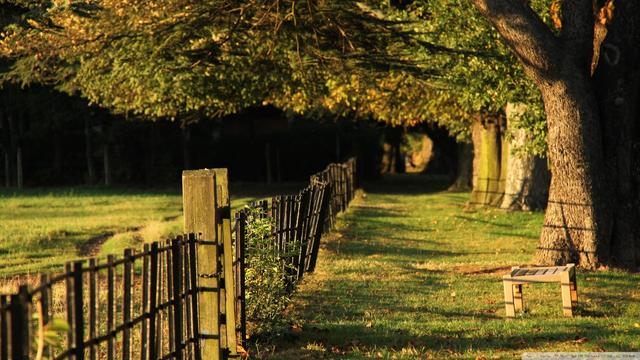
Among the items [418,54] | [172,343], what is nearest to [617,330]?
A: [172,343]

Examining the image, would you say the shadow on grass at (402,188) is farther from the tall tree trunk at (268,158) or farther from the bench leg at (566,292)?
the bench leg at (566,292)

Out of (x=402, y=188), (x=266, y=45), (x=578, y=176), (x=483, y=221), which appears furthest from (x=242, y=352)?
(x=402, y=188)

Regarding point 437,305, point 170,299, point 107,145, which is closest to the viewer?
point 170,299

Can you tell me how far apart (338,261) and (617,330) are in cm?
788

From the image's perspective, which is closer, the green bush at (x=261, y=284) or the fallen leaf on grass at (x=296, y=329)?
the green bush at (x=261, y=284)

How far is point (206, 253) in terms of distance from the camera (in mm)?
9562

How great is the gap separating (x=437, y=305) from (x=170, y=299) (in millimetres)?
6654

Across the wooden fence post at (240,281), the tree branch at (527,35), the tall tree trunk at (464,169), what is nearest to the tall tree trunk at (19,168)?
the tall tree trunk at (464,169)

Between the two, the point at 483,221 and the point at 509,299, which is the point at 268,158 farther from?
the point at 509,299

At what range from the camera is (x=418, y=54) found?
82.4 ft

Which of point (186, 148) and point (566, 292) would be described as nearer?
point (566, 292)

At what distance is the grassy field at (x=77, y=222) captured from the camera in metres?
21.4

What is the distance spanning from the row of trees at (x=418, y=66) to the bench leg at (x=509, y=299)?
15.0ft

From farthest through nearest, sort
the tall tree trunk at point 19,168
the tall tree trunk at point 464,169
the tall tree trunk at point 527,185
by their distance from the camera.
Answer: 1. the tall tree trunk at point 19,168
2. the tall tree trunk at point 464,169
3. the tall tree trunk at point 527,185
